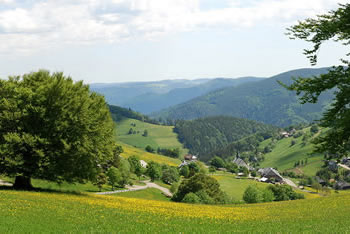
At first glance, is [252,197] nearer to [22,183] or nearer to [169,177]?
[169,177]

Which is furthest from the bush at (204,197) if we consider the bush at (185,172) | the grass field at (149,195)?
the bush at (185,172)

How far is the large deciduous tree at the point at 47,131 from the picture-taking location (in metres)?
38.2

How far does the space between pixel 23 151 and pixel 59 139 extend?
3852mm

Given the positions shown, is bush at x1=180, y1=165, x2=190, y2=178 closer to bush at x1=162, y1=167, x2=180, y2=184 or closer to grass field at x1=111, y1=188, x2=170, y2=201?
bush at x1=162, y1=167, x2=180, y2=184

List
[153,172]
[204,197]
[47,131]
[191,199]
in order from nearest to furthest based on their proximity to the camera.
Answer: [47,131], [191,199], [204,197], [153,172]

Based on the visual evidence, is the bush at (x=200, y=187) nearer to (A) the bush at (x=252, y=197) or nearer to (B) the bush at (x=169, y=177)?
(A) the bush at (x=252, y=197)

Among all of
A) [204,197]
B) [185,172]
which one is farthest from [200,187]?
[185,172]

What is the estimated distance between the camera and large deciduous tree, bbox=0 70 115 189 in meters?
38.2

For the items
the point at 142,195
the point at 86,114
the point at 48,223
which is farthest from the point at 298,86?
the point at 142,195

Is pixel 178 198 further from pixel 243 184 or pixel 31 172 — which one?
pixel 243 184

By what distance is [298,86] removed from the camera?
19.0 metres

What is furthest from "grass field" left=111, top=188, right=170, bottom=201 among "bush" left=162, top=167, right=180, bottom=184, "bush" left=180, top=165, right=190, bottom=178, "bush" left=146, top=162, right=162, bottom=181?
"bush" left=180, top=165, right=190, bottom=178

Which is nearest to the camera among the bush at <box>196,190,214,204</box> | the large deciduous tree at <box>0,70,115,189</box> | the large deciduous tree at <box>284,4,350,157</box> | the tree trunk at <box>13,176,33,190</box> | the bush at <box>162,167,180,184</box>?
the large deciduous tree at <box>284,4,350,157</box>

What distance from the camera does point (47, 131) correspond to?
39.2 metres
